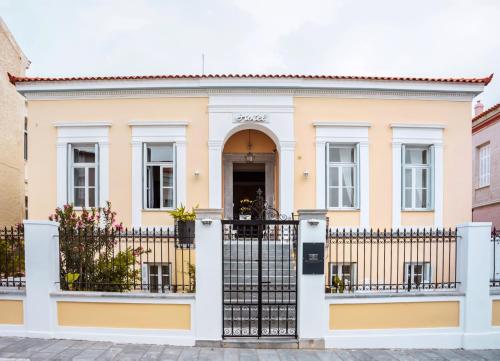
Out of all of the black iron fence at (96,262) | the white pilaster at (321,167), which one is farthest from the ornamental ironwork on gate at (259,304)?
the white pilaster at (321,167)

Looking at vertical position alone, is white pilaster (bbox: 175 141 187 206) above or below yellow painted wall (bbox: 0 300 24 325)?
above

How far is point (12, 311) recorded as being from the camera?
6.39 meters

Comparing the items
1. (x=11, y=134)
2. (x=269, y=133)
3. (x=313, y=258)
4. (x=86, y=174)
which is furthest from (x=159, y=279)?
(x=11, y=134)

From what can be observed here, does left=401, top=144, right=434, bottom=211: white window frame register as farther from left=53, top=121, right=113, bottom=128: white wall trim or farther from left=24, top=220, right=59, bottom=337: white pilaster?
left=24, top=220, right=59, bottom=337: white pilaster

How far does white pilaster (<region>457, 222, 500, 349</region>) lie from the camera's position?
6375mm

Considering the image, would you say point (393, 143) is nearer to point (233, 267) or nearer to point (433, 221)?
point (433, 221)

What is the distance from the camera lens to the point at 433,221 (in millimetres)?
10562

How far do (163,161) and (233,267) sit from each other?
4.22m

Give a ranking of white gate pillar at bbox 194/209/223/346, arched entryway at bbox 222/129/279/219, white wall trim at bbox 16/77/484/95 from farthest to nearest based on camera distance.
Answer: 1. arched entryway at bbox 222/129/279/219
2. white wall trim at bbox 16/77/484/95
3. white gate pillar at bbox 194/209/223/346

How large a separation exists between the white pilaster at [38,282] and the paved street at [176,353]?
252mm

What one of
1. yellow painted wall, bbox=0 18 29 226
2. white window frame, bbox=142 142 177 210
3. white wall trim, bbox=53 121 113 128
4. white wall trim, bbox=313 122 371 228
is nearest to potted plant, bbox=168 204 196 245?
white window frame, bbox=142 142 177 210

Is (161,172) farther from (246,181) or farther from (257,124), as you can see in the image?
(257,124)

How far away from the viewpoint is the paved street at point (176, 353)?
222 inches

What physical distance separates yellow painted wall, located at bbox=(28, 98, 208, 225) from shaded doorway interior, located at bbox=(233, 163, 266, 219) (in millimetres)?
1878
